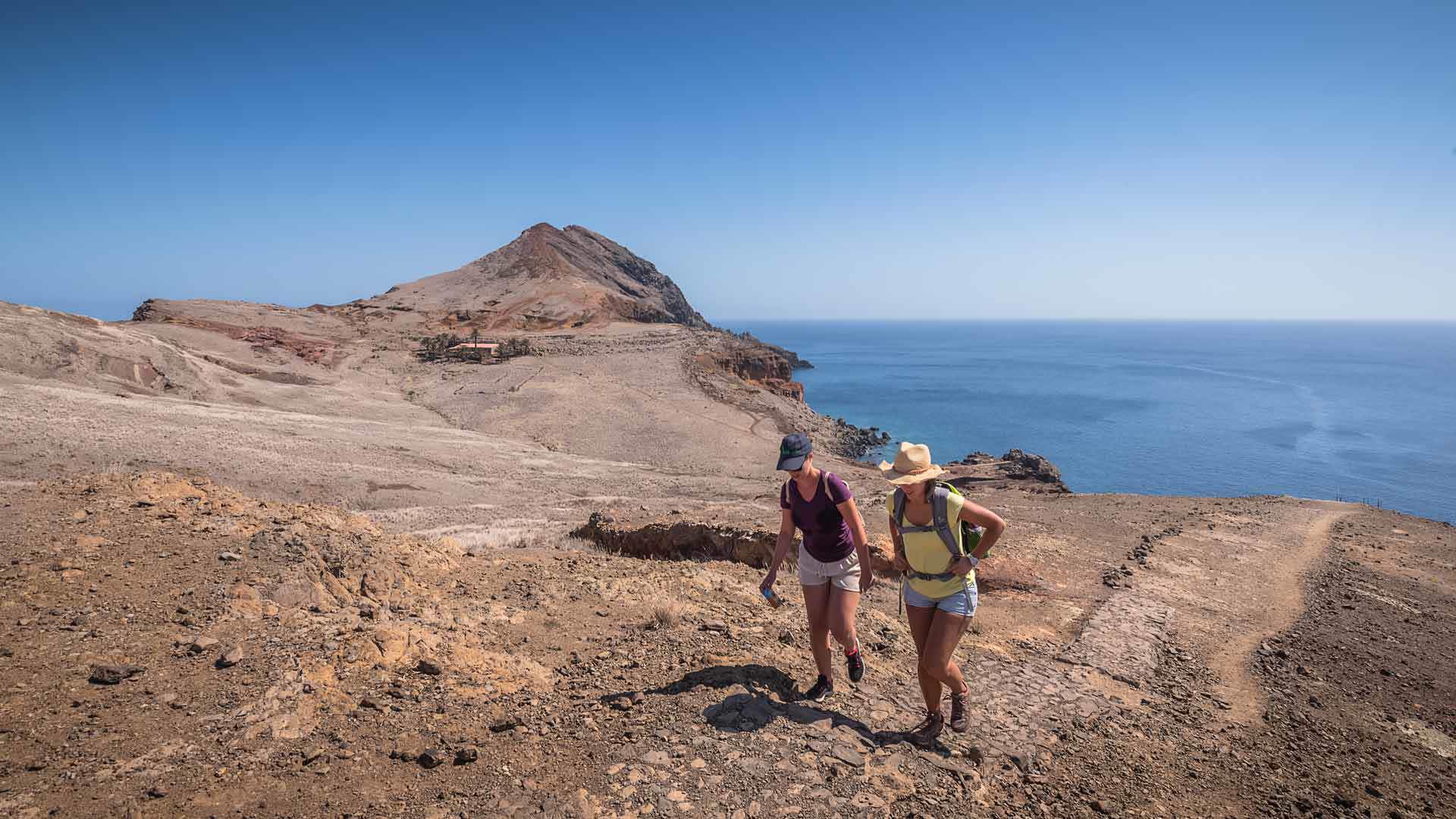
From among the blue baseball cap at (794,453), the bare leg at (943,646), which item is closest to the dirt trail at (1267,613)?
the bare leg at (943,646)

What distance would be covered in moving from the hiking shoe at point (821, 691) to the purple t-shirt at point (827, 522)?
1.00 metres

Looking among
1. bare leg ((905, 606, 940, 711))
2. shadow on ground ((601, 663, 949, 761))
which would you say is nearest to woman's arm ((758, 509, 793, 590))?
shadow on ground ((601, 663, 949, 761))

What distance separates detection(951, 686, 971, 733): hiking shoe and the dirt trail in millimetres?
3099

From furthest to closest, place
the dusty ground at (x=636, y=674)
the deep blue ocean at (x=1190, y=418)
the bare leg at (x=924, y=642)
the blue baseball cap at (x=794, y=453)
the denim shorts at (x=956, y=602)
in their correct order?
the deep blue ocean at (x=1190, y=418)
the blue baseball cap at (x=794, y=453)
the bare leg at (x=924, y=642)
the denim shorts at (x=956, y=602)
the dusty ground at (x=636, y=674)

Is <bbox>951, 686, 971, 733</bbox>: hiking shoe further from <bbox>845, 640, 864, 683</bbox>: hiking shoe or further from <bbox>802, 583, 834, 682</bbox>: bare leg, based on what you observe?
<bbox>802, 583, 834, 682</bbox>: bare leg

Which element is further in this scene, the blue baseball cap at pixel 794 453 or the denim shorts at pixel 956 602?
the blue baseball cap at pixel 794 453

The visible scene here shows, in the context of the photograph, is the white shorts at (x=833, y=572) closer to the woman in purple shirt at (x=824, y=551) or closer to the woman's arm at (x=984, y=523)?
the woman in purple shirt at (x=824, y=551)

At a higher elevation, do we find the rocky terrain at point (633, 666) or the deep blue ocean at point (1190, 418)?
the rocky terrain at point (633, 666)

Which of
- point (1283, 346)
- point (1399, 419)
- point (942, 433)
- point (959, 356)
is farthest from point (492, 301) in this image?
point (1283, 346)

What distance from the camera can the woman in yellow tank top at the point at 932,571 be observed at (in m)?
4.41

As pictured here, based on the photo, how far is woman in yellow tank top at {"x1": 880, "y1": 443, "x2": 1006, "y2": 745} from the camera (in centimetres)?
441

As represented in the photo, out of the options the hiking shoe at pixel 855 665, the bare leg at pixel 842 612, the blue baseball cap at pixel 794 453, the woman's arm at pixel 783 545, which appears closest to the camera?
the blue baseball cap at pixel 794 453

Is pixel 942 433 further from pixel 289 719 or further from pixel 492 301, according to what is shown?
pixel 289 719

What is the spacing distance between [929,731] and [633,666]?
92.2 inches
